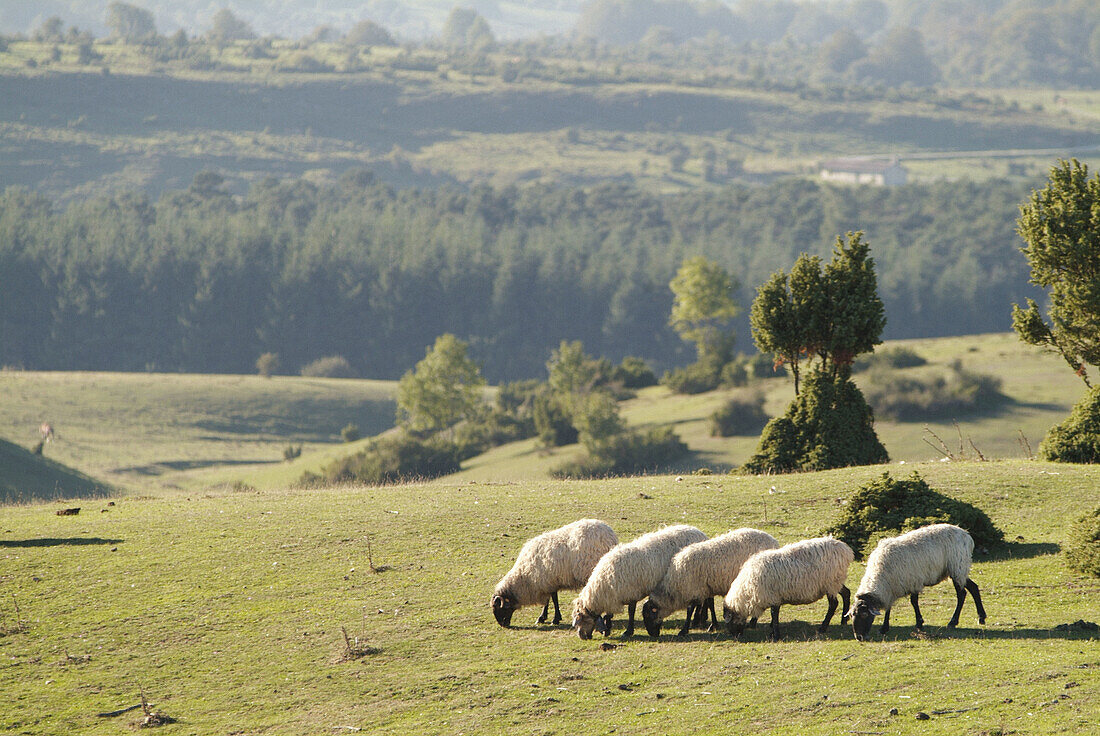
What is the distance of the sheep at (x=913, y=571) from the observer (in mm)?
16625

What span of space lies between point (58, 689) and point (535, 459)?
58165 mm

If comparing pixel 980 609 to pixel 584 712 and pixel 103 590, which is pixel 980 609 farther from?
pixel 103 590

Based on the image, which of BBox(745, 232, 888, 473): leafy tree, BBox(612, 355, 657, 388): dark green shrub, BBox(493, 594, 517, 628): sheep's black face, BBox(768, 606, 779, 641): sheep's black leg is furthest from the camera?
BBox(612, 355, 657, 388): dark green shrub

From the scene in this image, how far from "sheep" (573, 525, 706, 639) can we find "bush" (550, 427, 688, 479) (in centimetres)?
4856

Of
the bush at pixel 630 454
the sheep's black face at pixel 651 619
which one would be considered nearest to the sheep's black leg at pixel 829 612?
the sheep's black face at pixel 651 619

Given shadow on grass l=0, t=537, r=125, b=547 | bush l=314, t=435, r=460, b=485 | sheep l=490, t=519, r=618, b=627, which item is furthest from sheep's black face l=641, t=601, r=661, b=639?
bush l=314, t=435, r=460, b=485

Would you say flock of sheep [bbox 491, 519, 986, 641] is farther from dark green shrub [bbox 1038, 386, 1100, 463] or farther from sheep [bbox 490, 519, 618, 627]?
dark green shrub [bbox 1038, 386, 1100, 463]

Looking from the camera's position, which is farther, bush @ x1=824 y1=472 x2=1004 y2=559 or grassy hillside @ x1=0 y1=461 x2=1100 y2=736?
bush @ x1=824 y1=472 x2=1004 y2=559

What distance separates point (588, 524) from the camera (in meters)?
19.4

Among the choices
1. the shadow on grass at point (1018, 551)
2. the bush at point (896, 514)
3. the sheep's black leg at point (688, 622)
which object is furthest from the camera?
the bush at point (896, 514)

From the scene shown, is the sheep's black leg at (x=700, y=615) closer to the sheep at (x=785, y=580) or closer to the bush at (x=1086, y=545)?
the sheep at (x=785, y=580)

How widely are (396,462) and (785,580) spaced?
58.2 meters

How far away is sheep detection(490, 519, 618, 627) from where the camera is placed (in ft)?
61.2

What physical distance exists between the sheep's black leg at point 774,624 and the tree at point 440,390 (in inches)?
2859
